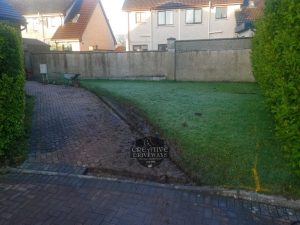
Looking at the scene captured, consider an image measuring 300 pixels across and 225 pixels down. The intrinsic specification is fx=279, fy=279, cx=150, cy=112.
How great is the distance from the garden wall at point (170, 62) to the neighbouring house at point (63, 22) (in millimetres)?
9994

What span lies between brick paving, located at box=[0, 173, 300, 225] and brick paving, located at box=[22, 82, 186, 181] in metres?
0.60

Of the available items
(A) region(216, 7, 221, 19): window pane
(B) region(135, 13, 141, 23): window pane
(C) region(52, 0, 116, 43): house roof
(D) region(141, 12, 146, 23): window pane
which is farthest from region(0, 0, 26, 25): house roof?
(A) region(216, 7, 221, 19): window pane

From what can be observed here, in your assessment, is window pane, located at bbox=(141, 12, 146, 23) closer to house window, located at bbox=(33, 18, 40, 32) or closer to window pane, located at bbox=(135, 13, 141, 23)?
window pane, located at bbox=(135, 13, 141, 23)

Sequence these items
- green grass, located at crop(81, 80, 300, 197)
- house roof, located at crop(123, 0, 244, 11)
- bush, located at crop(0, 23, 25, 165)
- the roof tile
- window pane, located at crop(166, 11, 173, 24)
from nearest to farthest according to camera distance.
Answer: green grass, located at crop(81, 80, 300, 197), bush, located at crop(0, 23, 25, 165), house roof, located at crop(123, 0, 244, 11), window pane, located at crop(166, 11, 173, 24), the roof tile

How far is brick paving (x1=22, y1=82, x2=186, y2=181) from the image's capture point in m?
5.09

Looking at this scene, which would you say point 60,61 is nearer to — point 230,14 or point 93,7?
point 93,7

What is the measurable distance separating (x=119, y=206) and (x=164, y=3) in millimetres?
27140

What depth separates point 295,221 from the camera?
3564mm

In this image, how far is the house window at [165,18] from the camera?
27.9 metres

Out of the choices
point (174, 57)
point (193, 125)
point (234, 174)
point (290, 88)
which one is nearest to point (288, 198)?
point (234, 174)

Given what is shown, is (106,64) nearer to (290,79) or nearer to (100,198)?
(100,198)

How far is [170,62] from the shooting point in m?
16.9

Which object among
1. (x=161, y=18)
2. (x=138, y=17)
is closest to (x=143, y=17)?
(x=138, y=17)

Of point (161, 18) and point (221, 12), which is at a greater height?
point (221, 12)
